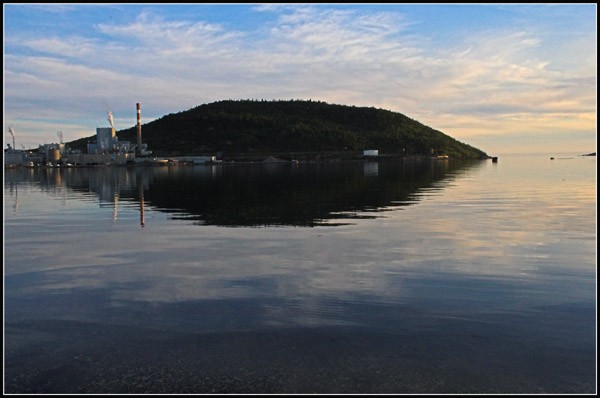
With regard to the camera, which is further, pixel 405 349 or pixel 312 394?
pixel 405 349

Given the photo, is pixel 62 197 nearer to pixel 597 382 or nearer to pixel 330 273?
pixel 330 273

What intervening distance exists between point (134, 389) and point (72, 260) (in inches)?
592

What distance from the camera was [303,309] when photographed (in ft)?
51.1

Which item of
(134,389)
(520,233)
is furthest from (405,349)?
(520,233)

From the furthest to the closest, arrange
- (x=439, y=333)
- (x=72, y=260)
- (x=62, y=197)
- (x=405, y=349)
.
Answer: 1. (x=62, y=197)
2. (x=72, y=260)
3. (x=439, y=333)
4. (x=405, y=349)

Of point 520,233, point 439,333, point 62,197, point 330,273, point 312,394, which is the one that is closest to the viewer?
point 312,394

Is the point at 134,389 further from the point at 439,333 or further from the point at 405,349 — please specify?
the point at 439,333

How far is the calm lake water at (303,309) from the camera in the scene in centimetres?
1106

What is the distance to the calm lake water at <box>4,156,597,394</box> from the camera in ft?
36.3

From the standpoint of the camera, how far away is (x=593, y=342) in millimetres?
12797

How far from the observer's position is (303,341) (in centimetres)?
1284

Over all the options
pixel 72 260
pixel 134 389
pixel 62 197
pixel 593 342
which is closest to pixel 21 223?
pixel 72 260

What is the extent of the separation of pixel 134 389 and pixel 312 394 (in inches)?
142

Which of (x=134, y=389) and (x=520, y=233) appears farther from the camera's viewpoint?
(x=520, y=233)
